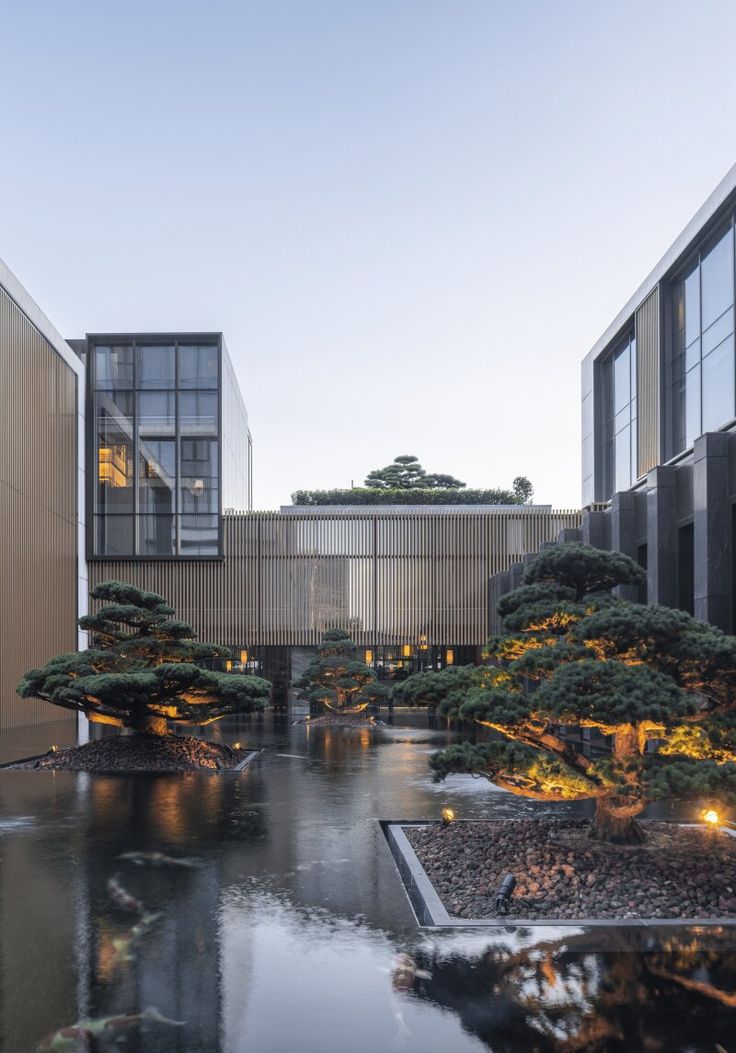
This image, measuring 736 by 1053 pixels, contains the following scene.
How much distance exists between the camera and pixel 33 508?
2612 centimetres

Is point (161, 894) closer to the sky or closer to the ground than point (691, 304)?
closer to the ground

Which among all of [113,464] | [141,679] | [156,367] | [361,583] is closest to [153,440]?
[113,464]

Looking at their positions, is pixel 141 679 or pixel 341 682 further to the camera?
pixel 341 682

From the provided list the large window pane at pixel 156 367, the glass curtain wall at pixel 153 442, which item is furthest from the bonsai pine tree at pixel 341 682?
the large window pane at pixel 156 367

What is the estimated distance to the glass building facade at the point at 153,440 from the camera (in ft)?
107

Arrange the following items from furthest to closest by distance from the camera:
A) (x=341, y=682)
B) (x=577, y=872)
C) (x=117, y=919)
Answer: (x=341, y=682) < (x=577, y=872) < (x=117, y=919)

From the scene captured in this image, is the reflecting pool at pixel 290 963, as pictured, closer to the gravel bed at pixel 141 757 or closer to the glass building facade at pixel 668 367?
the gravel bed at pixel 141 757

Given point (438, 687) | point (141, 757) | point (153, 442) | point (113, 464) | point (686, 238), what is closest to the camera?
point (438, 687)

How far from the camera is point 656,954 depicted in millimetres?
5723

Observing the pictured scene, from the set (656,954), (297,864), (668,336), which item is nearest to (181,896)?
(297,864)

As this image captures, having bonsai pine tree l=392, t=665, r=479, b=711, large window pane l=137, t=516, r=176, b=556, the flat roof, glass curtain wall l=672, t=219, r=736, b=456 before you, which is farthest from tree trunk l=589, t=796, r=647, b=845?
large window pane l=137, t=516, r=176, b=556

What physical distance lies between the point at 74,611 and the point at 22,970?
26638mm

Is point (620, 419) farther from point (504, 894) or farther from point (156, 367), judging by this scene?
point (504, 894)

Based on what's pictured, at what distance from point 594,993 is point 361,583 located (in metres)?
29.0
